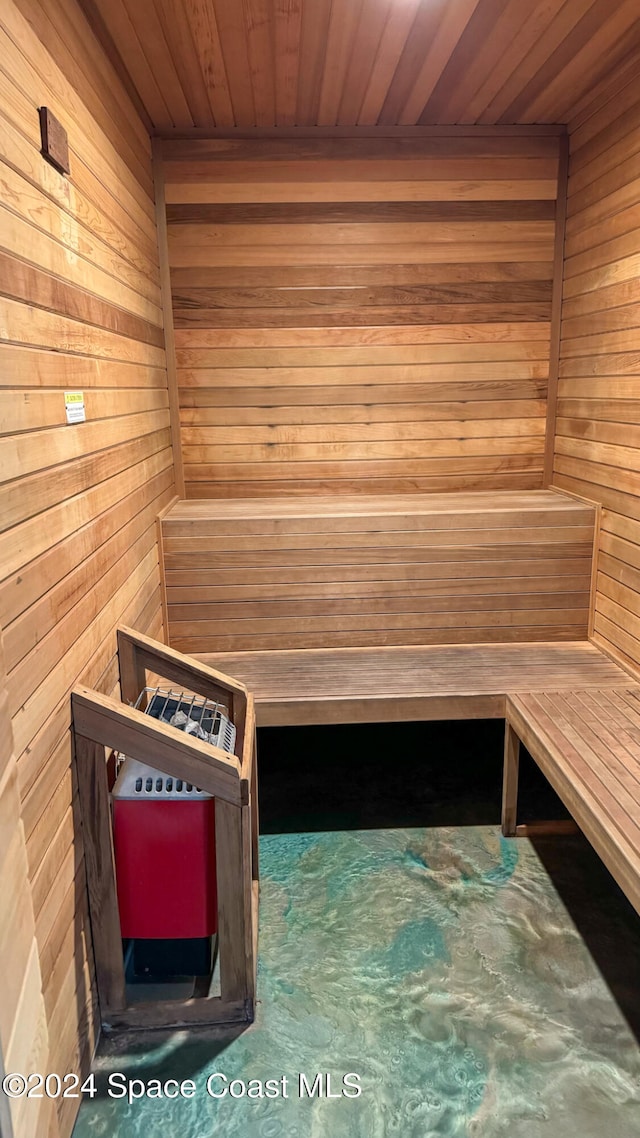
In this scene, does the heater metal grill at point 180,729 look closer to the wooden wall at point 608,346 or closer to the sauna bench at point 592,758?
the sauna bench at point 592,758

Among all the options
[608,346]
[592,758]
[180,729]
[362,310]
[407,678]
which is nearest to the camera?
[180,729]

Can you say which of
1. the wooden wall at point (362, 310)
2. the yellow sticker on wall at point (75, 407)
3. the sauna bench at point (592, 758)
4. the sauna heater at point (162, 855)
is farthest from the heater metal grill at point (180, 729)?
the wooden wall at point (362, 310)

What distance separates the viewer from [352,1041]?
1.93m

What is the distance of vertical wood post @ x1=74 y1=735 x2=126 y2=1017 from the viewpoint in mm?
1839

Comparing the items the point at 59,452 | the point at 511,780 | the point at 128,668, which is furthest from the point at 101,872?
the point at 511,780

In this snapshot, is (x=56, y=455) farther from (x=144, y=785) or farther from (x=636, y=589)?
(x=636, y=589)

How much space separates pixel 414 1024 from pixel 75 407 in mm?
1905

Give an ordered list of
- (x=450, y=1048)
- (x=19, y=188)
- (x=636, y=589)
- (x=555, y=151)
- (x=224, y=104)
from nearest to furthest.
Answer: (x=19, y=188) → (x=450, y=1048) → (x=636, y=589) → (x=224, y=104) → (x=555, y=151)

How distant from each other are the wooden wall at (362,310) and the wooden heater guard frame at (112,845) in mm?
2147

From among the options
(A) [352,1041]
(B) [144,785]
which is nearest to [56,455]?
(B) [144,785]

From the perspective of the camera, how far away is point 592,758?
7.66ft

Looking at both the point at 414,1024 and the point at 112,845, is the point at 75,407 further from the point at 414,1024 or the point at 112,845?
the point at 414,1024

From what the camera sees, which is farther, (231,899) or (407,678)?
(407,678)

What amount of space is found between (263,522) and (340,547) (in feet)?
1.18
